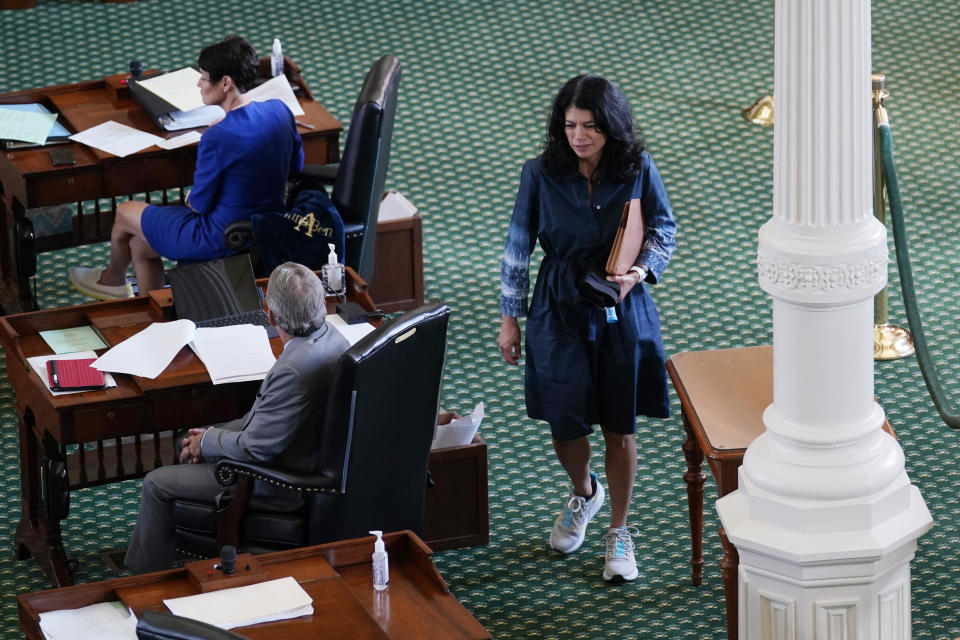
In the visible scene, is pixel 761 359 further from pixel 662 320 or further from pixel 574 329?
pixel 662 320

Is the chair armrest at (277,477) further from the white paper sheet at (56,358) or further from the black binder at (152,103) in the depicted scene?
the black binder at (152,103)

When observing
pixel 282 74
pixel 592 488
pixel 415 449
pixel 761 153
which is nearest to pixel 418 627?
pixel 415 449

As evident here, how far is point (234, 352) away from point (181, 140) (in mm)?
1833

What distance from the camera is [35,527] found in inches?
230

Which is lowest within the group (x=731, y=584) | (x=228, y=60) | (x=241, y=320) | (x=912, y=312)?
(x=731, y=584)

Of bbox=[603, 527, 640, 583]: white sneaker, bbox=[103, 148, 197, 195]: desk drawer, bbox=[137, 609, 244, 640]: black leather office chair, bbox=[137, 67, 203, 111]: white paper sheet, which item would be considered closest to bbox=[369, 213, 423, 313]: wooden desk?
bbox=[103, 148, 197, 195]: desk drawer

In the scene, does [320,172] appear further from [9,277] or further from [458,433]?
[458,433]

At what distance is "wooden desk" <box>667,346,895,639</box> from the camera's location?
4840mm

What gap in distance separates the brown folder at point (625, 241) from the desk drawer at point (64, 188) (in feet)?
8.53

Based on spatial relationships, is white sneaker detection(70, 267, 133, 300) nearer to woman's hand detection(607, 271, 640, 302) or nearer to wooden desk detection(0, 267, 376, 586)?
wooden desk detection(0, 267, 376, 586)

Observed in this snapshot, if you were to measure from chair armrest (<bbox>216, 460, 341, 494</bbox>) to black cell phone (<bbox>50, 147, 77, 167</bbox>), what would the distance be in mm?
2306

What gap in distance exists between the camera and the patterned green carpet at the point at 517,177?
18.8ft

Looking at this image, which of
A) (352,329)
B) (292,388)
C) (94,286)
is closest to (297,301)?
(292,388)

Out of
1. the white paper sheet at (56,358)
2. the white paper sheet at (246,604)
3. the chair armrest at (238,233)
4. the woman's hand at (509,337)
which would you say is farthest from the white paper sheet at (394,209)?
the white paper sheet at (246,604)
